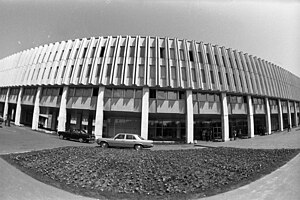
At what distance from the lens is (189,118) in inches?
789

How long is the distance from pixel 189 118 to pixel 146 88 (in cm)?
736

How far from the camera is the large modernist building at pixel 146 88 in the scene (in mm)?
19234

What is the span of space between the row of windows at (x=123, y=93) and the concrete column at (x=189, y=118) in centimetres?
681

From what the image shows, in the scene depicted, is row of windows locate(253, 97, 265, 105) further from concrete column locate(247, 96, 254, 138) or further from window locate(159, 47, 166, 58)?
window locate(159, 47, 166, 58)

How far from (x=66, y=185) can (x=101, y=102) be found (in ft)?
47.4

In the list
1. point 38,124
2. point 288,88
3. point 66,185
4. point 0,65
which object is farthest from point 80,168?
point 0,65

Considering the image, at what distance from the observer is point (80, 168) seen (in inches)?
268

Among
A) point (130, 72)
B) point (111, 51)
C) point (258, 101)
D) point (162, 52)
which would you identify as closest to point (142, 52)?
point (162, 52)

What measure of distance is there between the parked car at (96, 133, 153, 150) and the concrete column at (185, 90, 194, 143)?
8.23 meters

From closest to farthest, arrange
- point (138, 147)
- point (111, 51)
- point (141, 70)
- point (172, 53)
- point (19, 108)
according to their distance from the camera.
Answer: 1. point (138, 147)
2. point (141, 70)
3. point (111, 51)
4. point (172, 53)
5. point (19, 108)

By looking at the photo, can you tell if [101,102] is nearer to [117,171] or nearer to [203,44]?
[117,171]

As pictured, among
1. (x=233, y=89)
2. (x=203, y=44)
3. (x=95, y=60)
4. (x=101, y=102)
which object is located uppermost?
(x=203, y=44)

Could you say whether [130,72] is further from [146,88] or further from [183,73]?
[183,73]

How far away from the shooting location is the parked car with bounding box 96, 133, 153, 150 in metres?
13.3
